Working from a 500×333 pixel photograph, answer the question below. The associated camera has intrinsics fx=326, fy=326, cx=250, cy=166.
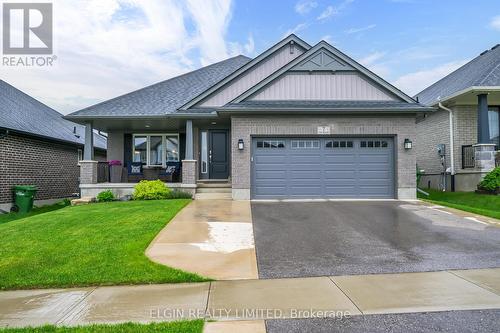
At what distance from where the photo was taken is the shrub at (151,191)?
40.0ft

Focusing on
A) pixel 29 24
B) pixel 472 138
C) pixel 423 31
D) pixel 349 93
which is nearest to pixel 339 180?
pixel 349 93

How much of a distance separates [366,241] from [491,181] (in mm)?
8674

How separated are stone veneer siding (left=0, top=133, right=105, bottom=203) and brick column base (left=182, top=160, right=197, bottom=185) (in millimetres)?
7242

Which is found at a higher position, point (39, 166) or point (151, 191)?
point (39, 166)

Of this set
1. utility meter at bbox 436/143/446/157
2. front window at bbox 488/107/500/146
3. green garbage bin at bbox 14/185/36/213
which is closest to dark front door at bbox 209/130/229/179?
green garbage bin at bbox 14/185/36/213

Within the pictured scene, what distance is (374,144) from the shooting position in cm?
1238

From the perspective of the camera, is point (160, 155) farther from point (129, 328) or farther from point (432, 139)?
point (432, 139)

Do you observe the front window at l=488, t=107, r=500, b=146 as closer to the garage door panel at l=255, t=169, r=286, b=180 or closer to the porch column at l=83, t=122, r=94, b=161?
the garage door panel at l=255, t=169, r=286, b=180

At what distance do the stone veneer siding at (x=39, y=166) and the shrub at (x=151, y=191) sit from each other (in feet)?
18.0

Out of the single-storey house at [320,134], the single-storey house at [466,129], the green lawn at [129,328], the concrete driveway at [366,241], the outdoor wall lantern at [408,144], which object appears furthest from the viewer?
the single-storey house at [466,129]

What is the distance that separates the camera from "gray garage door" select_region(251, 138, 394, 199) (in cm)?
1227

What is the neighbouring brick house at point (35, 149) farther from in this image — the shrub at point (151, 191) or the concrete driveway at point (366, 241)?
the concrete driveway at point (366, 241)

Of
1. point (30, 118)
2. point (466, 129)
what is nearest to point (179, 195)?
point (30, 118)

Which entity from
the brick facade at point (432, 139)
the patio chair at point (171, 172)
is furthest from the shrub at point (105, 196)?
the brick facade at point (432, 139)
